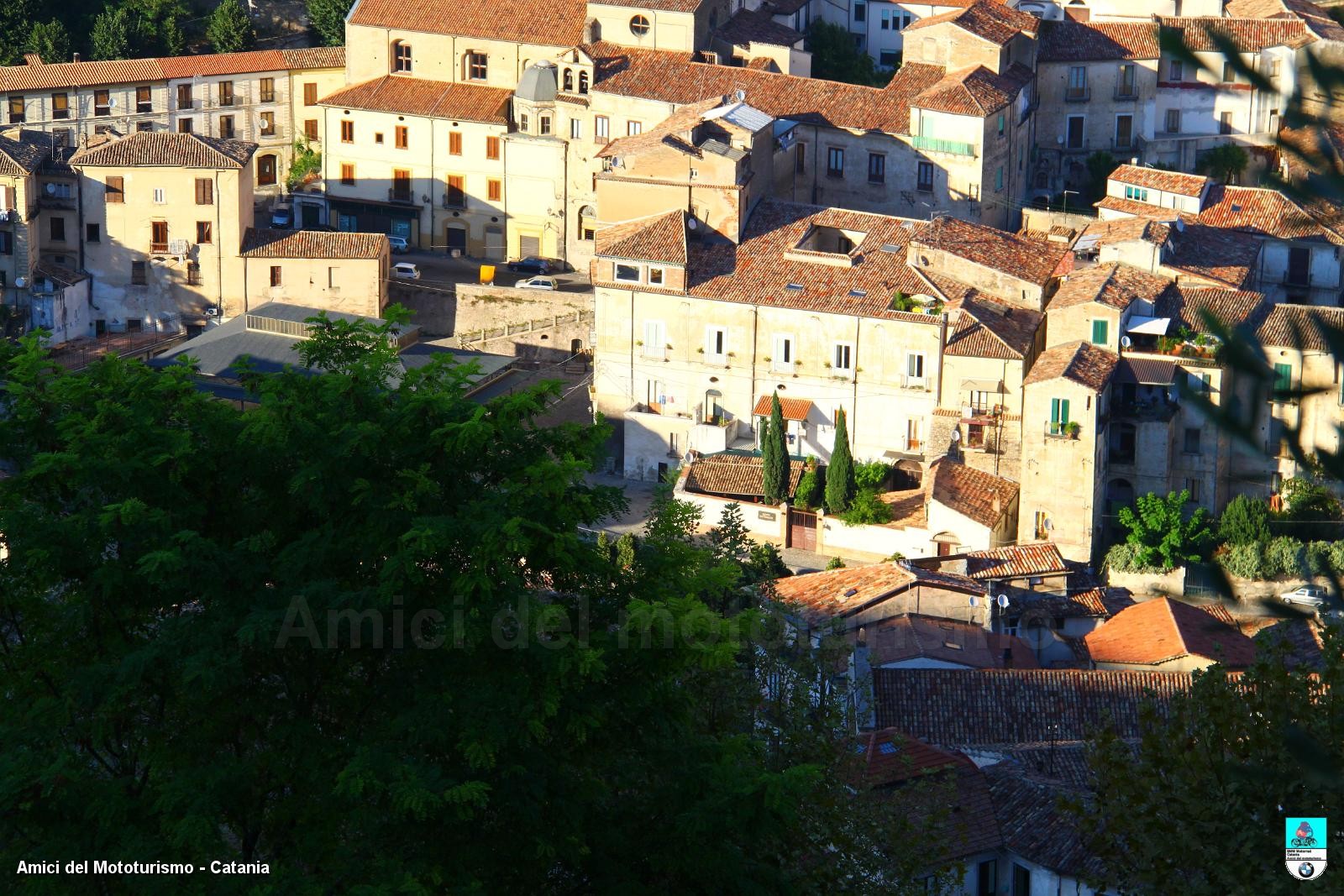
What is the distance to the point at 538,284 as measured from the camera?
56.4 metres

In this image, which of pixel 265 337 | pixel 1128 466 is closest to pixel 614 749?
pixel 1128 466

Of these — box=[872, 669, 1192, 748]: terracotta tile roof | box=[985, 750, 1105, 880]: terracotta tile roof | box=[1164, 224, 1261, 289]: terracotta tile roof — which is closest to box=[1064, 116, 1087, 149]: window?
box=[1164, 224, 1261, 289]: terracotta tile roof

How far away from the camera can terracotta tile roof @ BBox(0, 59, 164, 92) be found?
61.2 metres

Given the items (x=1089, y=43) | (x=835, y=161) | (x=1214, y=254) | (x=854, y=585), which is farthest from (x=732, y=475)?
(x=1089, y=43)

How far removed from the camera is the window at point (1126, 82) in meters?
59.2

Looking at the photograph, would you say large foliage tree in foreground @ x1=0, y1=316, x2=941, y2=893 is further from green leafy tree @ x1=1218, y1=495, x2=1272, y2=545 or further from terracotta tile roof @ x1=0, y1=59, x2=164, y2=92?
terracotta tile roof @ x1=0, y1=59, x2=164, y2=92

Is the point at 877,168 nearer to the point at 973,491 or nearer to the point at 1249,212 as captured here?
the point at 1249,212

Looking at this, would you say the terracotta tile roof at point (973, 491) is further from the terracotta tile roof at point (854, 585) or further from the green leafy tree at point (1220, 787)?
the green leafy tree at point (1220, 787)

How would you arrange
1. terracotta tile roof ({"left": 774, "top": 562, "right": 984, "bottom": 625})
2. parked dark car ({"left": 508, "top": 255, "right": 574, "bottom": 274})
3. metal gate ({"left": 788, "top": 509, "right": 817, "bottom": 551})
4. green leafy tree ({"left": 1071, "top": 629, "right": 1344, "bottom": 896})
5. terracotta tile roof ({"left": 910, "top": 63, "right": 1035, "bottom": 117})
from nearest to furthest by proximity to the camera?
green leafy tree ({"left": 1071, "top": 629, "right": 1344, "bottom": 896})
terracotta tile roof ({"left": 774, "top": 562, "right": 984, "bottom": 625})
metal gate ({"left": 788, "top": 509, "right": 817, "bottom": 551})
terracotta tile roof ({"left": 910, "top": 63, "right": 1035, "bottom": 117})
parked dark car ({"left": 508, "top": 255, "right": 574, "bottom": 274})

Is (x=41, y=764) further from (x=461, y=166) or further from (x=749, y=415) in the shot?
(x=461, y=166)

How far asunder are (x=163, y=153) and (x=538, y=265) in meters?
10.2

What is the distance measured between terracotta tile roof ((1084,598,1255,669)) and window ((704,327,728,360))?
11569 millimetres

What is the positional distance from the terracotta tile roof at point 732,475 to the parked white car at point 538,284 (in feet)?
34.7

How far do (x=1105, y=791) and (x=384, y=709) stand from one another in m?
6.39
